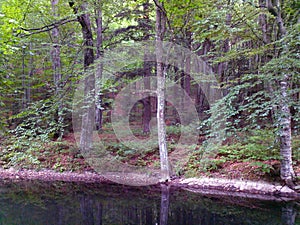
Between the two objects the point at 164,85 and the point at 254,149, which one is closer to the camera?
the point at 254,149

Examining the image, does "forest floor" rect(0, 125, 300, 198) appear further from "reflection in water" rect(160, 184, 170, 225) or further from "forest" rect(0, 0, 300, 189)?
"reflection in water" rect(160, 184, 170, 225)

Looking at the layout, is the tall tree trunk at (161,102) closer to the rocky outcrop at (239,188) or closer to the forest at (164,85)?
the forest at (164,85)

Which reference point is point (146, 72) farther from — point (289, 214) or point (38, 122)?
point (289, 214)

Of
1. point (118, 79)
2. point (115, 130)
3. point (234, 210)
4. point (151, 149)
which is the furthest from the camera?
point (115, 130)

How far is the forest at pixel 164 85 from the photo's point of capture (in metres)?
5.88

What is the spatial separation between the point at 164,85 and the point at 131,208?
3.75 metres

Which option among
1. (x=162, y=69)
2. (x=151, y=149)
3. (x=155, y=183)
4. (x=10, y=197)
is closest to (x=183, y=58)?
(x=162, y=69)

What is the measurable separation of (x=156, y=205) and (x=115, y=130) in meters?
6.82

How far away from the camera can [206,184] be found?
730 cm

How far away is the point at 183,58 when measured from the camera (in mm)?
9891

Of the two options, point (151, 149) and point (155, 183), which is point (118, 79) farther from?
point (155, 183)

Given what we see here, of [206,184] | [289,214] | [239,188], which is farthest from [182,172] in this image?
[289,214]

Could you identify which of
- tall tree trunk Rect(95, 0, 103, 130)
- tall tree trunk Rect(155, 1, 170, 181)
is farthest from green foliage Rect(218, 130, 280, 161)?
tall tree trunk Rect(95, 0, 103, 130)

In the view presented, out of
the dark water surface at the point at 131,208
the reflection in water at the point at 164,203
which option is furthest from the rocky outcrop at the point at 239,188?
the reflection in water at the point at 164,203
